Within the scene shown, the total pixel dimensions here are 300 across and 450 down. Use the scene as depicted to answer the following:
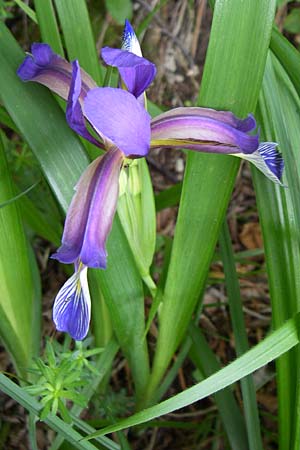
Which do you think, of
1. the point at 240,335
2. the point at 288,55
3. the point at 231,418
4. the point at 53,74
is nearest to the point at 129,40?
the point at 53,74

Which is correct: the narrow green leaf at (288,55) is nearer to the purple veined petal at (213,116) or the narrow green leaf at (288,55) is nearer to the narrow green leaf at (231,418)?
the purple veined petal at (213,116)

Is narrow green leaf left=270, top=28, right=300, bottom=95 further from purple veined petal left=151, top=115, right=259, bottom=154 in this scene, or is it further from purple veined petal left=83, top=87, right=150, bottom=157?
purple veined petal left=83, top=87, right=150, bottom=157

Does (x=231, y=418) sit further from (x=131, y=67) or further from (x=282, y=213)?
(x=131, y=67)

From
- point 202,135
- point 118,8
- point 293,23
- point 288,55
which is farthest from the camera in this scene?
point 293,23

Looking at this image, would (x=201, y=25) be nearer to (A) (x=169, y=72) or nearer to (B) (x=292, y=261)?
(A) (x=169, y=72)

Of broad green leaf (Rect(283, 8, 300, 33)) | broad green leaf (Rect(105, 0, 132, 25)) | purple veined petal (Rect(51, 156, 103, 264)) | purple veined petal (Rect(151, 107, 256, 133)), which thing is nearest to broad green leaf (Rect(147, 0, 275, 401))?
purple veined petal (Rect(151, 107, 256, 133))

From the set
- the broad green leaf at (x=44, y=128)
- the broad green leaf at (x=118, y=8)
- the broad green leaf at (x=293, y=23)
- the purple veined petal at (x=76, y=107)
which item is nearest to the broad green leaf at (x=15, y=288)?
the broad green leaf at (x=44, y=128)
